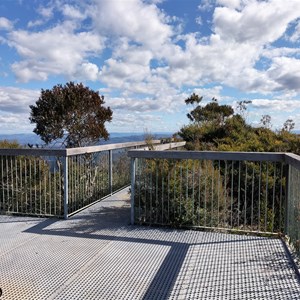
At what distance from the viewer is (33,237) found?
3672 mm

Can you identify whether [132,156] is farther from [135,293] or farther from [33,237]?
[135,293]

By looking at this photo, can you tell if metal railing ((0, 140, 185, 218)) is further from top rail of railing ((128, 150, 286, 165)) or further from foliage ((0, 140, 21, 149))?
top rail of railing ((128, 150, 286, 165))

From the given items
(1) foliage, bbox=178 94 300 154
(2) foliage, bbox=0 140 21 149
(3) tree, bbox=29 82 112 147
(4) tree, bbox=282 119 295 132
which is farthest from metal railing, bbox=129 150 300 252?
(4) tree, bbox=282 119 295 132

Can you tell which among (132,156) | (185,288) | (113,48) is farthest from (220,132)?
(185,288)

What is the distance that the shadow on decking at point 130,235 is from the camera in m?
2.61

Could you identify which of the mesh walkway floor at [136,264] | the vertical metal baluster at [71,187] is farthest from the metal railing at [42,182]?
the mesh walkway floor at [136,264]

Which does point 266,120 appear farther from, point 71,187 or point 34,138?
point 71,187

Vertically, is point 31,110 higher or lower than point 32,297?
higher

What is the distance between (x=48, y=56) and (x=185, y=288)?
28.7 ft

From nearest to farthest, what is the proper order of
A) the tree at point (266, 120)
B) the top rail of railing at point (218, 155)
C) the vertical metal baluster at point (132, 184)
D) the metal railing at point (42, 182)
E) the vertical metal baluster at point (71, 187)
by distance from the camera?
1. the top rail of railing at point (218, 155)
2. the vertical metal baluster at point (132, 184)
3. the metal railing at point (42, 182)
4. the vertical metal baluster at point (71, 187)
5. the tree at point (266, 120)

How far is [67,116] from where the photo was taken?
29.0 feet

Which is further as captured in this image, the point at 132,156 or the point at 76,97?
the point at 76,97

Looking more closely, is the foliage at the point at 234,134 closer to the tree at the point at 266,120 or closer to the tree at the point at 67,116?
the tree at the point at 266,120

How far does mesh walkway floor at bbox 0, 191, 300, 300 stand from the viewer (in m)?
2.42
